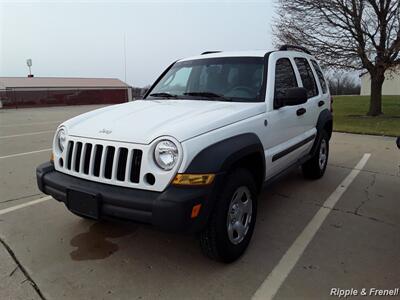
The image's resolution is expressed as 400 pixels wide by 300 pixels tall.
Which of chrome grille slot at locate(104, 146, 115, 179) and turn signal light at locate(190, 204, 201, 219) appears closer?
turn signal light at locate(190, 204, 201, 219)

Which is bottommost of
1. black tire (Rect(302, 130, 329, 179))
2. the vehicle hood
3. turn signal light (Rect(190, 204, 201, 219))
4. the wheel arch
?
black tire (Rect(302, 130, 329, 179))

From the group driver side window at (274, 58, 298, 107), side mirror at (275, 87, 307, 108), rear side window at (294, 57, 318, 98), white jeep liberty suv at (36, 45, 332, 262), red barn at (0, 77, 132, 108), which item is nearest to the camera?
white jeep liberty suv at (36, 45, 332, 262)

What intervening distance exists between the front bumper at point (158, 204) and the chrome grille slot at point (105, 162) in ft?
0.27

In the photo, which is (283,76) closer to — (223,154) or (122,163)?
(223,154)

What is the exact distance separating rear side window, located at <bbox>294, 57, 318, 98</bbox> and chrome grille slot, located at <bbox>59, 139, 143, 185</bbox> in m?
2.92

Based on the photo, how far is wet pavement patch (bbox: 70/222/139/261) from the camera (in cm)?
322

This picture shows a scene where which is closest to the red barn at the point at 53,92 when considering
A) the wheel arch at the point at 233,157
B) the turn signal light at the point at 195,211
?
the wheel arch at the point at 233,157

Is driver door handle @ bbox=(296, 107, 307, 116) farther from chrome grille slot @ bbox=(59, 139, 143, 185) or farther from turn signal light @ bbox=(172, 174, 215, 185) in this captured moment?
chrome grille slot @ bbox=(59, 139, 143, 185)

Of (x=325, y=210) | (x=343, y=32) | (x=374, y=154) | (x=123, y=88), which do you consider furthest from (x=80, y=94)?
(x=325, y=210)

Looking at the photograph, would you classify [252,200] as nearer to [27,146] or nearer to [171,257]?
[171,257]

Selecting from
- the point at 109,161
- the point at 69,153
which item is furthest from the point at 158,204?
the point at 69,153

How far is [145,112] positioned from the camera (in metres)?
3.33

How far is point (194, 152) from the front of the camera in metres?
2.64

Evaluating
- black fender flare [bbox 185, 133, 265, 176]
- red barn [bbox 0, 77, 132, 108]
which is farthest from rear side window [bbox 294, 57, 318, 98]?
A: red barn [bbox 0, 77, 132, 108]
